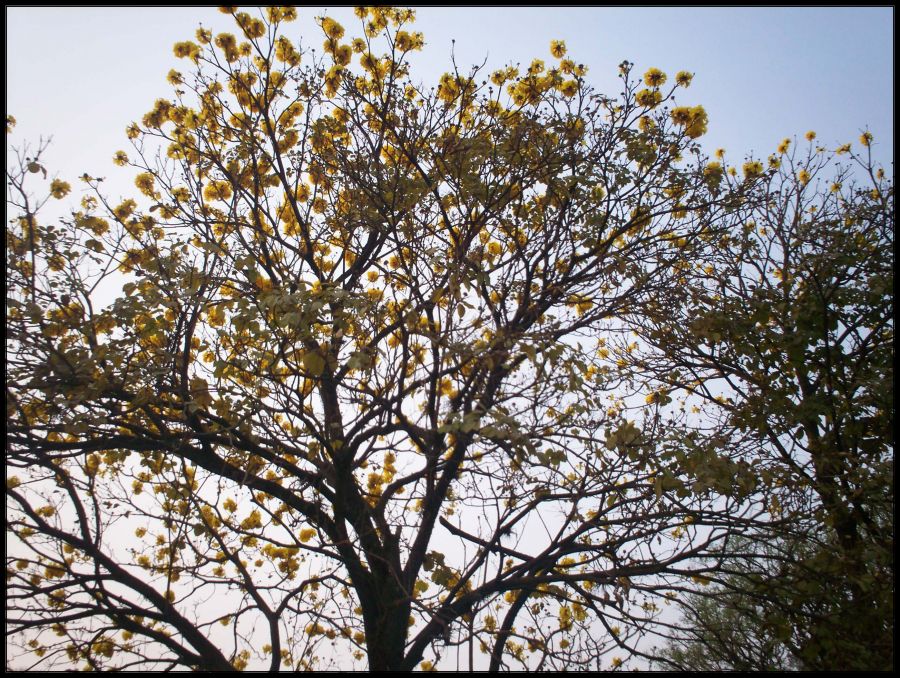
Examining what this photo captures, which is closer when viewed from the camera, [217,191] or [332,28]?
[332,28]

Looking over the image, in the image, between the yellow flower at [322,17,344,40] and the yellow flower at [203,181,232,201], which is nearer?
the yellow flower at [322,17,344,40]

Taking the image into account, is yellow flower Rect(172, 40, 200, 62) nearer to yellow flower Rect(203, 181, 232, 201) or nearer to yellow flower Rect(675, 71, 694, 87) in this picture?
yellow flower Rect(203, 181, 232, 201)

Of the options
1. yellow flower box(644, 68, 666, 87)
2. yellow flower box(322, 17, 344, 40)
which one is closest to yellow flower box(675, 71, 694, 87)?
yellow flower box(644, 68, 666, 87)

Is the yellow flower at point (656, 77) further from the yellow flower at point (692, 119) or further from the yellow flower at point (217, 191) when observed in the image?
the yellow flower at point (217, 191)

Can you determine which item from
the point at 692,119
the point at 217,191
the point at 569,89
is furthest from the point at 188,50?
the point at 692,119

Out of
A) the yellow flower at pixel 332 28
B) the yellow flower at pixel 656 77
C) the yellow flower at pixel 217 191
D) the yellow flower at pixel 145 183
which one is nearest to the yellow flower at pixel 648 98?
the yellow flower at pixel 656 77

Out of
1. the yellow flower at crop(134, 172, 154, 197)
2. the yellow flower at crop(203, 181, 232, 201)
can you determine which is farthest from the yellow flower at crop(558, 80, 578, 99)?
the yellow flower at crop(134, 172, 154, 197)

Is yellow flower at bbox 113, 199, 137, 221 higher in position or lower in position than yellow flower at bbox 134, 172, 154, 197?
lower

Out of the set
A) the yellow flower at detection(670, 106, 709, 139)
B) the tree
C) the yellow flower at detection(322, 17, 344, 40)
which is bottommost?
the tree

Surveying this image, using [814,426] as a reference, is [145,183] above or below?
above

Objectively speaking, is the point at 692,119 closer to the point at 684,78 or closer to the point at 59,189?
→ the point at 684,78

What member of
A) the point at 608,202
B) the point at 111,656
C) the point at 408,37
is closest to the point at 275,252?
the point at 408,37

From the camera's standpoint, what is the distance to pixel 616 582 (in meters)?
4.45

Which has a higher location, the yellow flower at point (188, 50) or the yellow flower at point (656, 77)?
the yellow flower at point (188, 50)
